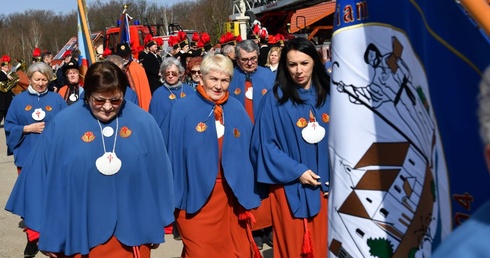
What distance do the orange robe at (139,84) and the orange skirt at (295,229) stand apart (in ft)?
Answer: 14.7

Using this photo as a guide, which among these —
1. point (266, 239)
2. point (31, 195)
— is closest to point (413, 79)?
point (31, 195)

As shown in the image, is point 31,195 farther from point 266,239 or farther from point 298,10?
point 298,10

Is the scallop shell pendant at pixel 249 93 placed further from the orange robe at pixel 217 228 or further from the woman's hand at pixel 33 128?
the orange robe at pixel 217 228

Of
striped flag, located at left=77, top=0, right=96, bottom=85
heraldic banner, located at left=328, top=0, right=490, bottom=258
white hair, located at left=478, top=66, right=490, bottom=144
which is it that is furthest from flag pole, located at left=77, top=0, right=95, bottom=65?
white hair, located at left=478, top=66, right=490, bottom=144

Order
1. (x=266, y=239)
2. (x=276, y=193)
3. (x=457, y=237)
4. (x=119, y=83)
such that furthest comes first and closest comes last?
(x=266, y=239) → (x=276, y=193) → (x=119, y=83) → (x=457, y=237)

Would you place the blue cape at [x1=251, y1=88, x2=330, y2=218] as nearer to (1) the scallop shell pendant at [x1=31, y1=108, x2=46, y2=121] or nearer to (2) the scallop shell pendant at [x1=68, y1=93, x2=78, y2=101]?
(1) the scallop shell pendant at [x1=31, y1=108, x2=46, y2=121]

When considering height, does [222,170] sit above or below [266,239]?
A: above

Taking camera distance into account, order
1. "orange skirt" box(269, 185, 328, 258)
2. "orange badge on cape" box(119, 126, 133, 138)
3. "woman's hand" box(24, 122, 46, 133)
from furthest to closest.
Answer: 1. "woman's hand" box(24, 122, 46, 133)
2. "orange skirt" box(269, 185, 328, 258)
3. "orange badge on cape" box(119, 126, 133, 138)

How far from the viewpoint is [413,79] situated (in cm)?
250

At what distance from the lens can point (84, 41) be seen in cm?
639

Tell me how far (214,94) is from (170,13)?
81.6 metres

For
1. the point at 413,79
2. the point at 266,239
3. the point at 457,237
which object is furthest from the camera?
the point at 266,239

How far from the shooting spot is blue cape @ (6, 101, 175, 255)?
4594 millimetres

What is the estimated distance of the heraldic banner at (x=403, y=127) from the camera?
214 cm
